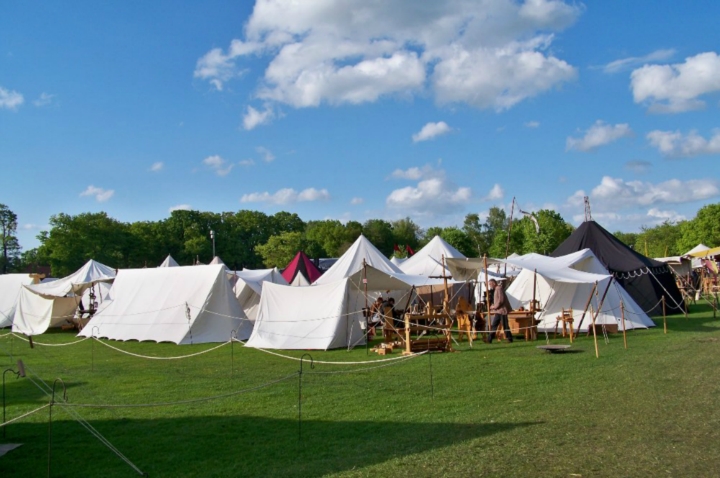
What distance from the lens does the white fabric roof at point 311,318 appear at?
54.6 ft

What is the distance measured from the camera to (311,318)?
673 inches

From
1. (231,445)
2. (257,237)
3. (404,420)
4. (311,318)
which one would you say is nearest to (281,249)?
(257,237)

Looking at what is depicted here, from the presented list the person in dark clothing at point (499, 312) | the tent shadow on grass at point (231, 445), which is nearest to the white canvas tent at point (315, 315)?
the person in dark clothing at point (499, 312)

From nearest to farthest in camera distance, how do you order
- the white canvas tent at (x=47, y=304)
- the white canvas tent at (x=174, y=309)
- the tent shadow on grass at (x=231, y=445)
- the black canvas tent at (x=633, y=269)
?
the tent shadow on grass at (x=231, y=445), the white canvas tent at (x=174, y=309), the black canvas tent at (x=633, y=269), the white canvas tent at (x=47, y=304)

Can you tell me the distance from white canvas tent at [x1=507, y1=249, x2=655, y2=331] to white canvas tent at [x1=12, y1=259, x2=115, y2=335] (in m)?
17.9

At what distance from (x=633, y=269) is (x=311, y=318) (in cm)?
1281

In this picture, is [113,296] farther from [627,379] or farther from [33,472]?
[627,379]

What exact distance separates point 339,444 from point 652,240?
7898cm

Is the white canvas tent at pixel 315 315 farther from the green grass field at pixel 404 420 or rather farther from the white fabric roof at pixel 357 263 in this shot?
the green grass field at pixel 404 420

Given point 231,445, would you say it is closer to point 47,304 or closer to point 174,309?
point 174,309

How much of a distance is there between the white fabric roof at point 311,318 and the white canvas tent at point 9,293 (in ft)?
63.7

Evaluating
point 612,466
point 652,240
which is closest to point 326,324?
point 612,466

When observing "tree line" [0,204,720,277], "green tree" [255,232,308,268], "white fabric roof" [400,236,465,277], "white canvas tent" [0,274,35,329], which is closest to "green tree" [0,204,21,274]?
"tree line" [0,204,720,277]

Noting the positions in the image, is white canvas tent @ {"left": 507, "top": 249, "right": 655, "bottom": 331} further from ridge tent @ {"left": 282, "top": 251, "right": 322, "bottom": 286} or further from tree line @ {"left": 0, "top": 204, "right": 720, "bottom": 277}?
tree line @ {"left": 0, "top": 204, "right": 720, "bottom": 277}
